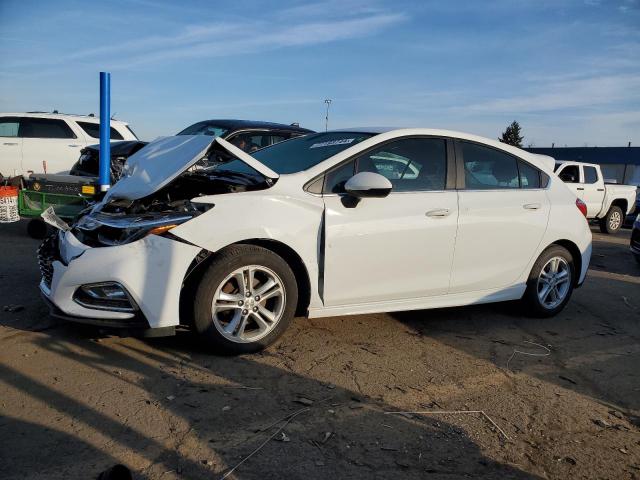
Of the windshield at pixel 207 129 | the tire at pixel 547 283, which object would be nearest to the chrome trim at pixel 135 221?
the tire at pixel 547 283

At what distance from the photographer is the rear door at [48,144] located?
38.8ft

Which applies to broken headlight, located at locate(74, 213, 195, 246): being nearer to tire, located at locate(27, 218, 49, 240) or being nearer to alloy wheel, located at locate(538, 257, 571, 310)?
alloy wheel, located at locate(538, 257, 571, 310)

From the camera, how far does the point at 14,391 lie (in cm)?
313

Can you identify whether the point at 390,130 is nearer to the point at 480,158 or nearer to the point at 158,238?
the point at 480,158

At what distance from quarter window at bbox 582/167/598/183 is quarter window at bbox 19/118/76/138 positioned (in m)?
12.5

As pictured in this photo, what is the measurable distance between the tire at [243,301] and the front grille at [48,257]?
1105 mm

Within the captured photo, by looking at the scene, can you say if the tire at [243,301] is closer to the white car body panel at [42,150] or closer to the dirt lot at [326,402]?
the dirt lot at [326,402]

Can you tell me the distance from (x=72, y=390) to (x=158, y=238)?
3.36 feet

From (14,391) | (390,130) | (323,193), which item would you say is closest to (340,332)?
(323,193)

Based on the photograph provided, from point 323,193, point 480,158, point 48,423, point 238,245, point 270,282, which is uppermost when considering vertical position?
point 480,158

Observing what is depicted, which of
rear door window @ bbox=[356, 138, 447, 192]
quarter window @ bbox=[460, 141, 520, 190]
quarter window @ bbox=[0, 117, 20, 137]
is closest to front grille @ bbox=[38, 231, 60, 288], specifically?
rear door window @ bbox=[356, 138, 447, 192]

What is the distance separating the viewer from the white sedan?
353 cm

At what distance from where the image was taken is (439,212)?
14.5 ft

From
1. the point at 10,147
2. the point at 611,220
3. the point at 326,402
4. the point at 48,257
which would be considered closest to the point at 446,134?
the point at 326,402
